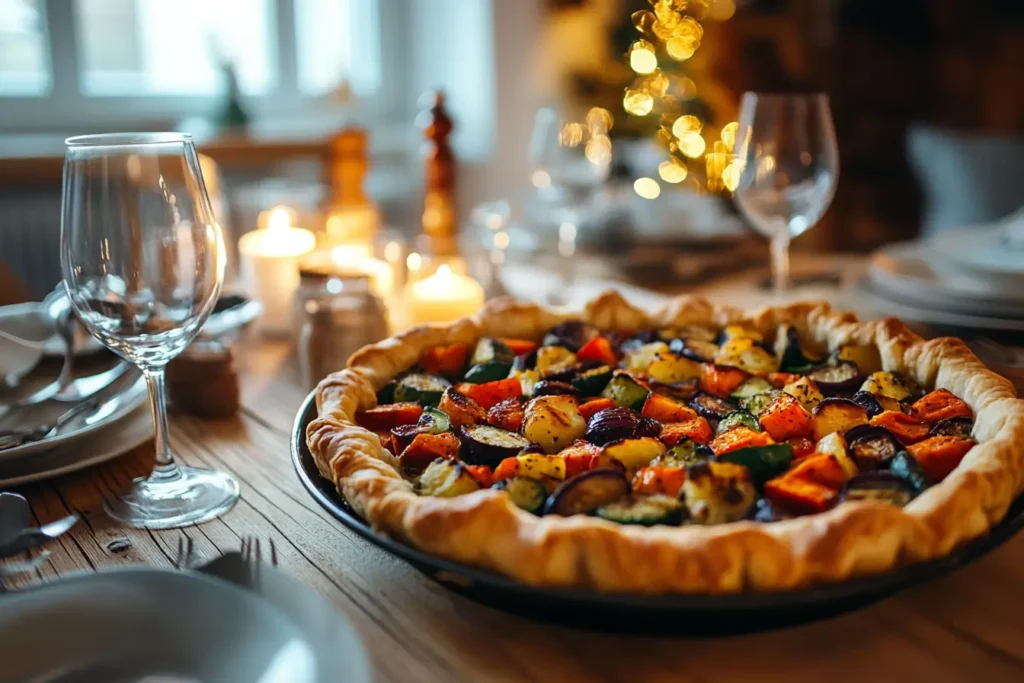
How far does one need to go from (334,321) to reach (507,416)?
0.52m

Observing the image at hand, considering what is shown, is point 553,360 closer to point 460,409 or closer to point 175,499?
point 460,409

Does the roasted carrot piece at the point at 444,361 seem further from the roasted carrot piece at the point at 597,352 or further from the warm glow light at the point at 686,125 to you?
the warm glow light at the point at 686,125

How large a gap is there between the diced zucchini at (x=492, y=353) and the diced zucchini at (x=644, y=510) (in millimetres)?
516

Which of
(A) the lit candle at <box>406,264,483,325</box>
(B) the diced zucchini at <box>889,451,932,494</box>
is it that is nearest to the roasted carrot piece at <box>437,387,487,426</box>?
(B) the diced zucchini at <box>889,451,932,494</box>

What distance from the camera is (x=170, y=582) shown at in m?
0.83

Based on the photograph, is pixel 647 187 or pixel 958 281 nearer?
pixel 958 281

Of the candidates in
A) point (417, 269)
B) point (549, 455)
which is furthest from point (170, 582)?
point (417, 269)

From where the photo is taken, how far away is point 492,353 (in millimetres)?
A: 1450

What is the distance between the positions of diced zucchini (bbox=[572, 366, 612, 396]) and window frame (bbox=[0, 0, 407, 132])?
3.92 m

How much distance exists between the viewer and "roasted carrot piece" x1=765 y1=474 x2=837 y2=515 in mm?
923

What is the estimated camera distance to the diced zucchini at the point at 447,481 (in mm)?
973

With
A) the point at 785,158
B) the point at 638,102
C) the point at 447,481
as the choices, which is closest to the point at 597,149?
the point at 785,158

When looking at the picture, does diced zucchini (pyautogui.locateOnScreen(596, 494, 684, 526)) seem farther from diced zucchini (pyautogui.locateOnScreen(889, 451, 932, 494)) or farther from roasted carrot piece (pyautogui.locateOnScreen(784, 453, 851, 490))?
diced zucchini (pyautogui.locateOnScreen(889, 451, 932, 494))

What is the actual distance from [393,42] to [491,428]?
189 inches
